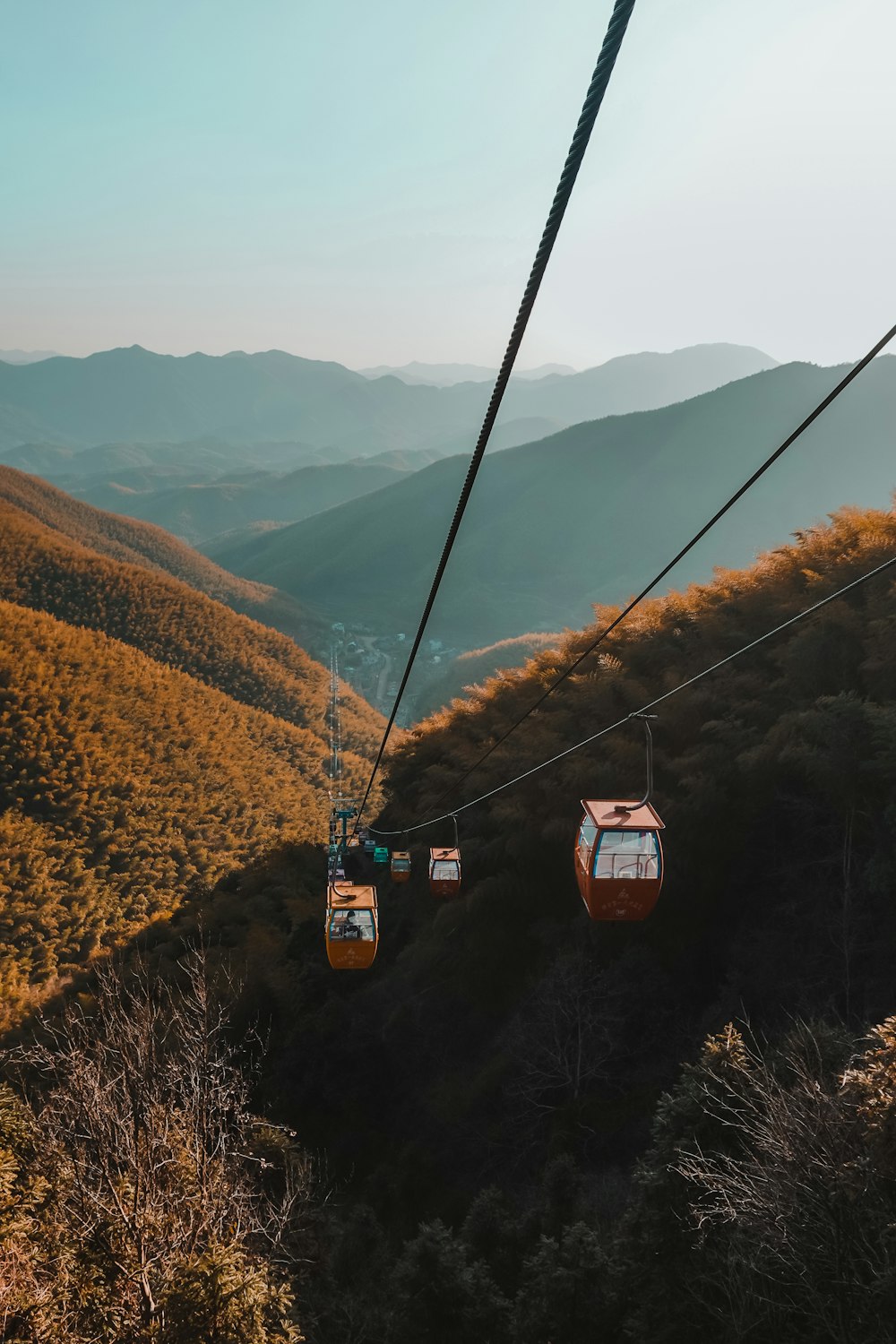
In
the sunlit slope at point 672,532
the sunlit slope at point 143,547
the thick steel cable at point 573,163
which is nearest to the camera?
the thick steel cable at point 573,163

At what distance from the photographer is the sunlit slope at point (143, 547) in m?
150

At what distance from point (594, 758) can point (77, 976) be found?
33.1 meters

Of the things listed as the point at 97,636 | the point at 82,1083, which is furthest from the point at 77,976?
the point at 97,636

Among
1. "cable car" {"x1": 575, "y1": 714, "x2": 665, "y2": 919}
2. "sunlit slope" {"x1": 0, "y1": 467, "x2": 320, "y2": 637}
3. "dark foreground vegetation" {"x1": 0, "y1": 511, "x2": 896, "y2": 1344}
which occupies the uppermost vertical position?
"sunlit slope" {"x1": 0, "y1": 467, "x2": 320, "y2": 637}

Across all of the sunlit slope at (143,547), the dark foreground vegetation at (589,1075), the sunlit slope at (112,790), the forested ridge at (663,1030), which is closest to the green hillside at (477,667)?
the sunlit slope at (112,790)

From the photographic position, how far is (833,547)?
736 inches

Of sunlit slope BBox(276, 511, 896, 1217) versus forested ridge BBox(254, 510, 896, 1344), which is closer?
forested ridge BBox(254, 510, 896, 1344)

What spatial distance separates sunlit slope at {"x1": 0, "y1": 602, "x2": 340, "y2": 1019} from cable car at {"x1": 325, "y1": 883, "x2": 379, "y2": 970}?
28221 mm

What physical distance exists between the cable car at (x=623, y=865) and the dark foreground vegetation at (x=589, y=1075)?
2557mm

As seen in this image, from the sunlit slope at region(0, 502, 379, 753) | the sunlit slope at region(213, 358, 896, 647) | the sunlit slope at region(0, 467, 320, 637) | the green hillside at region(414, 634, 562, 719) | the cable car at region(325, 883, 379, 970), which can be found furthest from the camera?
the sunlit slope at region(213, 358, 896, 647)

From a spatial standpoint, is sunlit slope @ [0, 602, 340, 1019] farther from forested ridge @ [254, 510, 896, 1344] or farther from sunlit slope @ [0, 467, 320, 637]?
sunlit slope @ [0, 467, 320, 637]

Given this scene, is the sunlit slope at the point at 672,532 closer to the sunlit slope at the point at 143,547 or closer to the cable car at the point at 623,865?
the sunlit slope at the point at 143,547

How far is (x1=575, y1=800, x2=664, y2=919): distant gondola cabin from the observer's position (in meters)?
8.18

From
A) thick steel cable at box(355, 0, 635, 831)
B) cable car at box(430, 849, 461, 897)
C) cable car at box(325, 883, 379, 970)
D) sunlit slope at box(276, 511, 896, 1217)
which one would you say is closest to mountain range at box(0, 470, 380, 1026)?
sunlit slope at box(276, 511, 896, 1217)
